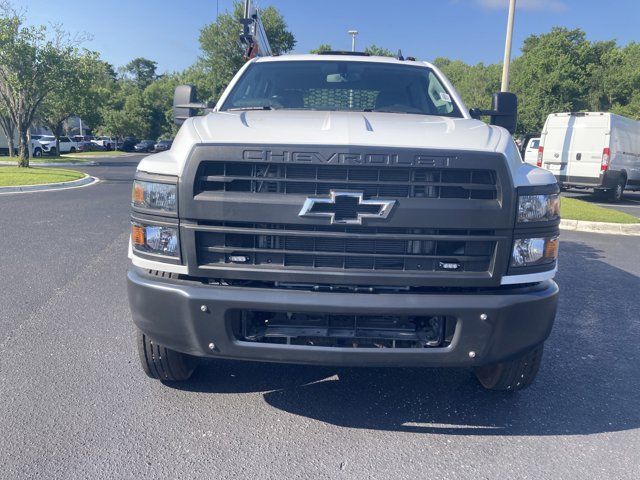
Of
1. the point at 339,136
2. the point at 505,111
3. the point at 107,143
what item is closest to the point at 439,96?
the point at 505,111

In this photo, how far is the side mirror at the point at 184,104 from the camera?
439cm

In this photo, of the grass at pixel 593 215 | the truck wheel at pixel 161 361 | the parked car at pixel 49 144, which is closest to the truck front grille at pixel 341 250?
the truck wheel at pixel 161 361

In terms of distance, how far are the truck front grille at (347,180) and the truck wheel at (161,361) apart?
1.05 metres

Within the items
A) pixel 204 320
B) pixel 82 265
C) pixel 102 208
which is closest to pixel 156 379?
pixel 204 320

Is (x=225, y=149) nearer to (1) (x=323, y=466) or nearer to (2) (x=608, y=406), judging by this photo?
(1) (x=323, y=466)

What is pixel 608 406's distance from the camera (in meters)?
3.41

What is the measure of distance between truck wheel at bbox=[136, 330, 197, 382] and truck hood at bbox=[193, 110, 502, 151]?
127 centimetres

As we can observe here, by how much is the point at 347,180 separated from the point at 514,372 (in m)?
1.59

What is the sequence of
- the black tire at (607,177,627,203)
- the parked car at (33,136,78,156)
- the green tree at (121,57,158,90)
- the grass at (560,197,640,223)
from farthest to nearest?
the green tree at (121,57,158,90), the parked car at (33,136,78,156), the black tire at (607,177,627,203), the grass at (560,197,640,223)

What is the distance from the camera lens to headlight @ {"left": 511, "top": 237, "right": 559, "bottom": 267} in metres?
2.81

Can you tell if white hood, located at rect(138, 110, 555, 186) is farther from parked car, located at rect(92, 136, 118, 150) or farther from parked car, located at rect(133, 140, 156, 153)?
parked car, located at rect(92, 136, 118, 150)

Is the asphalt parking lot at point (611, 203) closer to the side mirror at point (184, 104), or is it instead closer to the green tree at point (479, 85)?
the side mirror at point (184, 104)

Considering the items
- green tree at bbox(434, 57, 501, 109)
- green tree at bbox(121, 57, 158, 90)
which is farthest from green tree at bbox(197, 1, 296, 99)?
green tree at bbox(121, 57, 158, 90)

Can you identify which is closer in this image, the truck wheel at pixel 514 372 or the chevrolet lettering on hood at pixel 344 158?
the chevrolet lettering on hood at pixel 344 158
